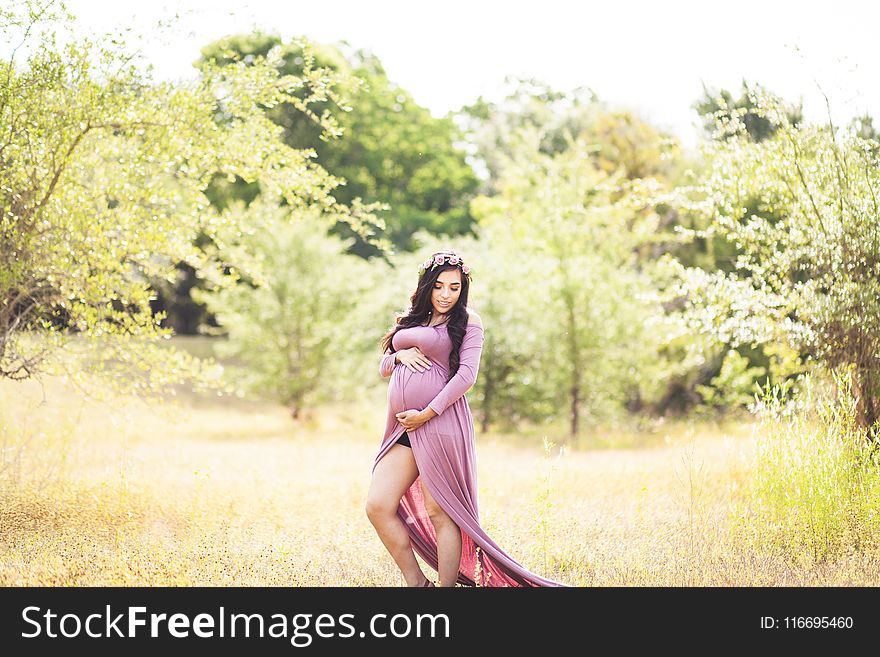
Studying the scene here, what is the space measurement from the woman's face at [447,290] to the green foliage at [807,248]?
3321mm

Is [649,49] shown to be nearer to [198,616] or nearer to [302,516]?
[302,516]

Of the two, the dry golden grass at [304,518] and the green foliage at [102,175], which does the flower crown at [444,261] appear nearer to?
the dry golden grass at [304,518]

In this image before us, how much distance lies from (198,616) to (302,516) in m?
2.74

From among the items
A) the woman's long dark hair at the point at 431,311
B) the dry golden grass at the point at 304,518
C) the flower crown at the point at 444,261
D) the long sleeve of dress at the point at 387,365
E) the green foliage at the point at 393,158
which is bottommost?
the dry golden grass at the point at 304,518

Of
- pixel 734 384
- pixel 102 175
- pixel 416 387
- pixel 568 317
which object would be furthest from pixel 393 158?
pixel 416 387

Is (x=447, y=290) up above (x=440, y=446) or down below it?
above

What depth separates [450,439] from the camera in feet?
15.4

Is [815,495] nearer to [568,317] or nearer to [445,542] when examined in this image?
[445,542]

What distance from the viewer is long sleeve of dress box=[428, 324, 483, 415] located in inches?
182

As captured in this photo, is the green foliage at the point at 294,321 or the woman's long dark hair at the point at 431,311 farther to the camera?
the green foliage at the point at 294,321

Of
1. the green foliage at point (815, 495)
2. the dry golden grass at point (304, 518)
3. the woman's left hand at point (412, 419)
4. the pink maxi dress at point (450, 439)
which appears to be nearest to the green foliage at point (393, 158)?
the dry golden grass at point (304, 518)

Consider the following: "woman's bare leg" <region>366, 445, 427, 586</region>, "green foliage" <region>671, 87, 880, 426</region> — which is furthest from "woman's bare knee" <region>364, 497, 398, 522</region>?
"green foliage" <region>671, 87, 880, 426</region>

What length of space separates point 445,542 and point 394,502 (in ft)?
1.20

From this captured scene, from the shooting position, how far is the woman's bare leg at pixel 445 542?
15.4 feet
